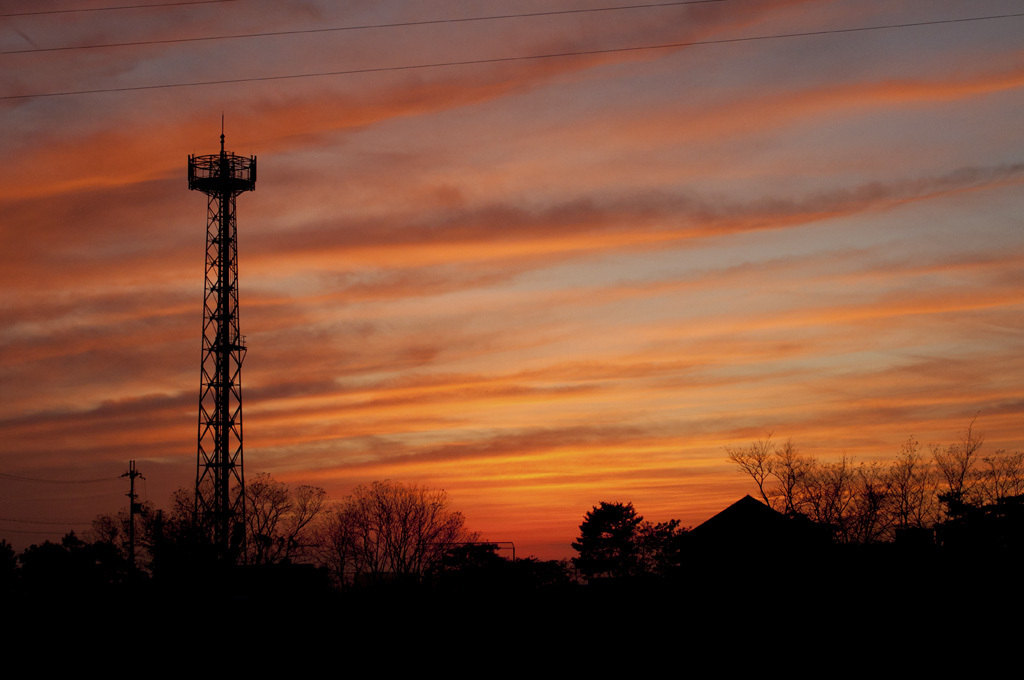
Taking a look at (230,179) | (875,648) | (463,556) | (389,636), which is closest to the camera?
(875,648)

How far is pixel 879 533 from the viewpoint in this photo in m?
75.5

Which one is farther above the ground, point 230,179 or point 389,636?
point 230,179

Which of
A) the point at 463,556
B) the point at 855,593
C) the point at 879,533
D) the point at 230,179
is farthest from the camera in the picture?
the point at 879,533

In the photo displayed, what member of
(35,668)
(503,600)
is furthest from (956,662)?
(35,668)

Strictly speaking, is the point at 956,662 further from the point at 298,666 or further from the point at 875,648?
the point at 298,666

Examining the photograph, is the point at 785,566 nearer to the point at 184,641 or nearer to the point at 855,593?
the point at 855,593

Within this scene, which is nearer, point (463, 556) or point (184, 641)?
point (184, 641)

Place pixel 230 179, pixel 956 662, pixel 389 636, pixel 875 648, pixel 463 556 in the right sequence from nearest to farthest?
pixel 956 662, pixel 875 648, pixel 389 636, pixel 463 556, pixel 230 179

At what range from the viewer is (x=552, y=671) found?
31812mm

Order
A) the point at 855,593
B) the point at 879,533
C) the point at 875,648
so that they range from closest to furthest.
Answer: the point at 875,648 → the point at 855,593 → the point at 879,533

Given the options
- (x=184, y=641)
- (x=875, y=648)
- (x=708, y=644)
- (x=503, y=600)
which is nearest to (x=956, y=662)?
(x=875, y=648)

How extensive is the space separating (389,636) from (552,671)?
775 cm

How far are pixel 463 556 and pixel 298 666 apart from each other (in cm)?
2353

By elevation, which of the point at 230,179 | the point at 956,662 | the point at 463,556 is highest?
the point at 230,179
